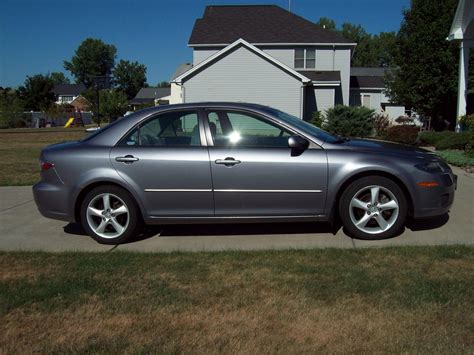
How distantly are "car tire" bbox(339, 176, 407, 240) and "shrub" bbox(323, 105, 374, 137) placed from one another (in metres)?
13.0

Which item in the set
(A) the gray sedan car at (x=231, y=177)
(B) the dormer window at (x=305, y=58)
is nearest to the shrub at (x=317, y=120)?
(B) the dormer window at (x=305, y=58)

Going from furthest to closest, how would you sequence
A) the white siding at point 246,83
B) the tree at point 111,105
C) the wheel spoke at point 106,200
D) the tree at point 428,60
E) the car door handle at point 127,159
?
1. the tree at point 111,105
2. the white siding at point 246,83
3. the tree at point 428,60
4. the wheel spoke at point 106,200
5. the car door handle at point 127,159

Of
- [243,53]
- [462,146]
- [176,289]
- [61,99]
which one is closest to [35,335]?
[176,289]

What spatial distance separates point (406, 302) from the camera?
3830 mm

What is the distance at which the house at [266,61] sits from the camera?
26.1 meters

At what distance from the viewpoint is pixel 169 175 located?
18.1ft

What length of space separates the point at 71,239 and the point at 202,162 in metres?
1.96

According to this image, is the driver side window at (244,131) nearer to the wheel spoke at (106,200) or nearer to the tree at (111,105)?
the wheel spoke at (106,200)

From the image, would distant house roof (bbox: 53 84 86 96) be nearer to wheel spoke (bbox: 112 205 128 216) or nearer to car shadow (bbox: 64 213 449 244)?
car shadow (bbox: 64 213 449 244)

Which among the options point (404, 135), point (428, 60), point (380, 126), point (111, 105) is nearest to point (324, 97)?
point (428, 60)

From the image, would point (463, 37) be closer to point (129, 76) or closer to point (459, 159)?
point (459, 159)

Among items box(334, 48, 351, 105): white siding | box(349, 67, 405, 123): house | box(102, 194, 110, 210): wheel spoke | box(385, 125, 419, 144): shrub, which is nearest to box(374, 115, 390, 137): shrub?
box(385, 125, 419, 144): shrub

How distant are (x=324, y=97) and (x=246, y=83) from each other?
465 cm

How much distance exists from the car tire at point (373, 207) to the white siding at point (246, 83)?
20.9 m
